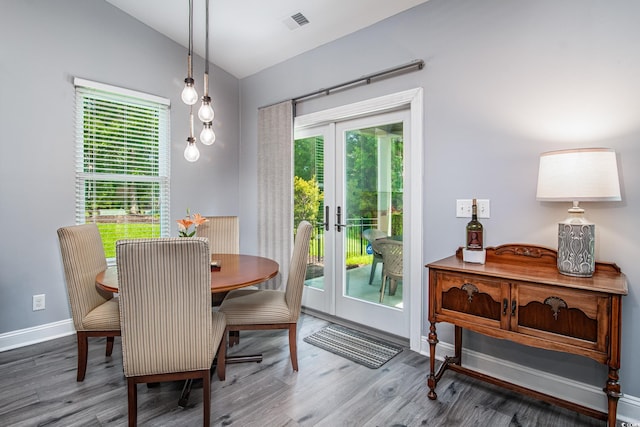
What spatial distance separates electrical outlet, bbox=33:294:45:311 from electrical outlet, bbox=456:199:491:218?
11.2 feet

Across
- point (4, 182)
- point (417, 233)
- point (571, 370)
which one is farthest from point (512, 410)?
point (4, 182)

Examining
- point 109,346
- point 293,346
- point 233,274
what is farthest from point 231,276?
point 109,346

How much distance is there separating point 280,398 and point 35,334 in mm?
2257

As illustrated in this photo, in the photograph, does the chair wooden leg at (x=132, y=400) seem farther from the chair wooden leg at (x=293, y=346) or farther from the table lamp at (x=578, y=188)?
the table lamp at (x=578, y=188)

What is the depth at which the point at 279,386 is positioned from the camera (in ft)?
7.17

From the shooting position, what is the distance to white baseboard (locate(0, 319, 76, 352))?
272cm

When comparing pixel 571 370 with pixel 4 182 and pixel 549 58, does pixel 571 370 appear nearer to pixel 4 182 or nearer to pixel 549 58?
pixel 549 58

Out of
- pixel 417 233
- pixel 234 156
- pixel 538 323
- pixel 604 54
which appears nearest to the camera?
pixel 538 323

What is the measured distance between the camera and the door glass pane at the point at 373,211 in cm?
291

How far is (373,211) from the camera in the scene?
121 inches

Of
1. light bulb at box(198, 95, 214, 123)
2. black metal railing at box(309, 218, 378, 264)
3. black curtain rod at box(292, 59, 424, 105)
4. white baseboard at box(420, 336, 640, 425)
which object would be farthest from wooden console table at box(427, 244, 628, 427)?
light bulb at box(198, 95, 214, 123)

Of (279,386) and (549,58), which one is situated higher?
(549,58)

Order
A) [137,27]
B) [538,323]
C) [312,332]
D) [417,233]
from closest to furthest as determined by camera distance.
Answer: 1. [538,323]
2. [417,233]
3. [312,332]
4. [137,27]

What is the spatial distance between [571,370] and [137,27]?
14.6ft
